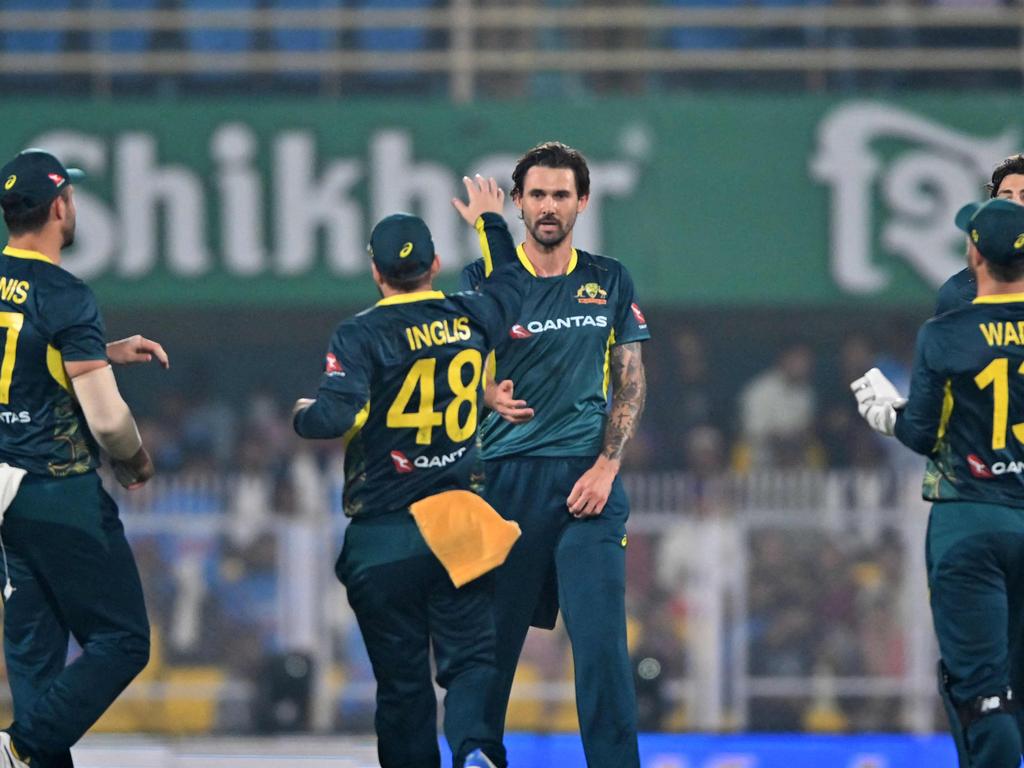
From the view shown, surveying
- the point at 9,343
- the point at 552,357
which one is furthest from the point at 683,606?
the point at 9,343

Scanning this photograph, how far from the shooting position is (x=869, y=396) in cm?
743

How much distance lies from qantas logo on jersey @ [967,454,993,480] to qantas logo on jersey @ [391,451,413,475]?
2.00 m

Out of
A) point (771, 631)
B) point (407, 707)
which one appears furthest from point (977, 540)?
point (771, 631)

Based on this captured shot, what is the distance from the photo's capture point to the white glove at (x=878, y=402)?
729 centimetres

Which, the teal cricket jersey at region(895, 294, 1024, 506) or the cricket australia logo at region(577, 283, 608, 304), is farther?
the cricket australia logo at region(577, 283, 608, 304)

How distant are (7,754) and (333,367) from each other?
69.6 inches

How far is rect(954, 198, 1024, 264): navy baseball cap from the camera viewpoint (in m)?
6.84

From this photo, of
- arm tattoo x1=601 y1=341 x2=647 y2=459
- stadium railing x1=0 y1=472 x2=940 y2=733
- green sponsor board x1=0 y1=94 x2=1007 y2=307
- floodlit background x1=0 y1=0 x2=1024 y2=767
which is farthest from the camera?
green sponsor board x1=0 y1=94 x2=1007 y2=307

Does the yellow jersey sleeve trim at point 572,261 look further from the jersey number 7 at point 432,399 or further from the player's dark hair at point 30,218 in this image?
the player's dark hair at point 30,218

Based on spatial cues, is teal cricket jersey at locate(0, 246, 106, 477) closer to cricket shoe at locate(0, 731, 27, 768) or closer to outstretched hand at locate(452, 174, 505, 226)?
cricket shoe at locate(0, 731, 27, 768)

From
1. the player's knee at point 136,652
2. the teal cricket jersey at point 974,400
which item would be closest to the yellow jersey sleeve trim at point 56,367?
the player's knee at point 136,652

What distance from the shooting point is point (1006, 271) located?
6.92 meters

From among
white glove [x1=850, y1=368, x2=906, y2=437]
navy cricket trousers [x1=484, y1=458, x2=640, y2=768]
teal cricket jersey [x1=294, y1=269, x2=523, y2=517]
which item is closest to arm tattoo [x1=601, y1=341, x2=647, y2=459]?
navy cricket trousers [x1=484, y1=458, x2=640, y2=768]

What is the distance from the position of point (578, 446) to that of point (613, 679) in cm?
92
